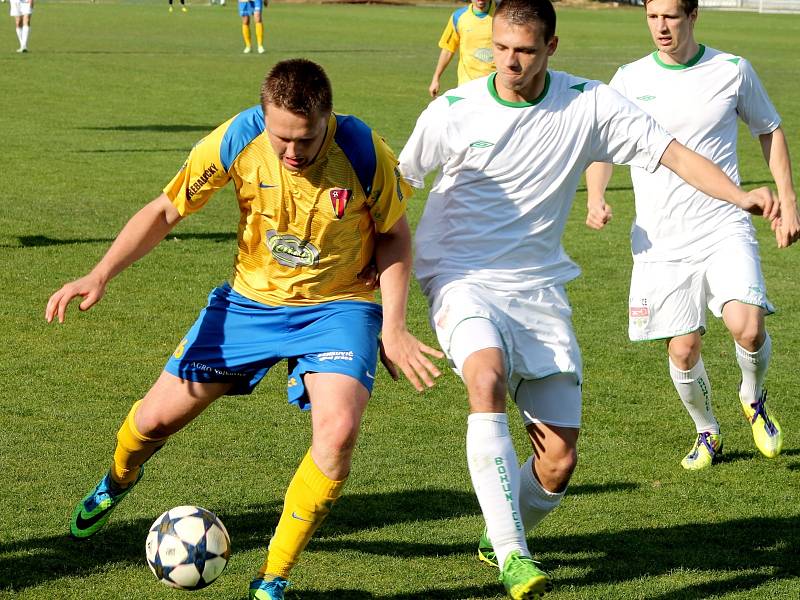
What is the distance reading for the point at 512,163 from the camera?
16.5 ft

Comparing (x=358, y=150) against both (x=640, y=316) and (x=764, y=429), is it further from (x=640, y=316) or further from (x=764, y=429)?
(x=764, y=429)

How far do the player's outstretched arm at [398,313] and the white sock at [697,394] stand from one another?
2208 millimetres

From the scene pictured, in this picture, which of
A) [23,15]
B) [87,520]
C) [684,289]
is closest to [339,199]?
[87,520]

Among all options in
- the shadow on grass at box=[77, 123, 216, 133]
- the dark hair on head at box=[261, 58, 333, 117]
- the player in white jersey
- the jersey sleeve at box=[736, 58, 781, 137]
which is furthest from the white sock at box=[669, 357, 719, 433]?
the shadow on grass at box=[77, 123, 216, 133]

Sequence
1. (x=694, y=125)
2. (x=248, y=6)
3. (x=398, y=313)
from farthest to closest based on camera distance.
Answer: (x=248, y=6) < (x=694, y=125) < (x=398, y=313)

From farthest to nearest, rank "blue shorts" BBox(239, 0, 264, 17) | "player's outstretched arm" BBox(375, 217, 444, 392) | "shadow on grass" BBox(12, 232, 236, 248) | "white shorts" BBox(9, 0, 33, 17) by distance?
"blue shorts" BBox(239, 0, 264, 17) < "white shorts" BBox(9, 0, 33, 17) < "shadow on grass" BBox(12, 232, 236, 248) < "player's outstretched arm" BBox(375, 217, 444, 392)

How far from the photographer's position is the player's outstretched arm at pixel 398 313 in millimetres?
4574

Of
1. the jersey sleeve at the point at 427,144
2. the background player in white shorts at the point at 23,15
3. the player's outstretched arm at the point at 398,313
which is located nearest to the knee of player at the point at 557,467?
the player's outstretched arm at the point at 398,313

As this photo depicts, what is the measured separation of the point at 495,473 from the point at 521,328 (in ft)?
2.25

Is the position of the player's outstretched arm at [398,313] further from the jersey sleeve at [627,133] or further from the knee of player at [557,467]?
the jersey sleeve at [627,133]

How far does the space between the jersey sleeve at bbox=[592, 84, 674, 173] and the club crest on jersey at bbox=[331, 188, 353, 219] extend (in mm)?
1076

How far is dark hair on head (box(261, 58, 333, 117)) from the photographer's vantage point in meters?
4.47

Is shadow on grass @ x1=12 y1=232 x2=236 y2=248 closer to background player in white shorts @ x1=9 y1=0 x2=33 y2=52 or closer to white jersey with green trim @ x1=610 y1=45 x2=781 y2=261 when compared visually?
white jersey with green trim @ x1=610 y1=45 x2=781 y2=261

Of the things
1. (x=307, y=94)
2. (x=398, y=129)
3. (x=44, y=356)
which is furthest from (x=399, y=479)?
(x=398, y=129)
